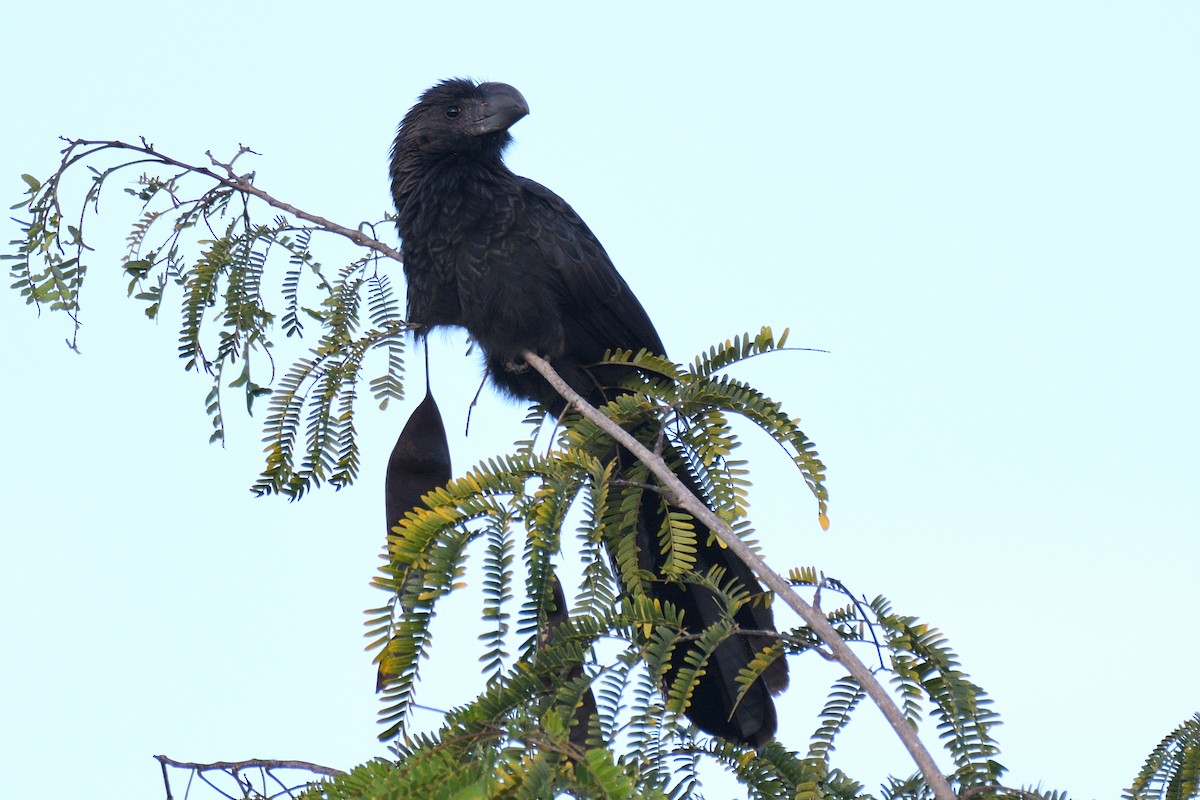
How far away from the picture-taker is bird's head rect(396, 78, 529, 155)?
452cm

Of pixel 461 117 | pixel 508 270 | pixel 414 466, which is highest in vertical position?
pixel 461 117

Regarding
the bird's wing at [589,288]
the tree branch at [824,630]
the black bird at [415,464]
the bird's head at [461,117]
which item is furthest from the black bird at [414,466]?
the bird's head at [461,117]

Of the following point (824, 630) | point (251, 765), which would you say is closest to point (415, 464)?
point (251, 765)

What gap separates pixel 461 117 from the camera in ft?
15.1

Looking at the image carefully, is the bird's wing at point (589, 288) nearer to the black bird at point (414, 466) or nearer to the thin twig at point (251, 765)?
the black bird at point (414, 466)

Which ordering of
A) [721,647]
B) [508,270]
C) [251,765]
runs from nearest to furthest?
1. [251,765]
2. [721,647]
3. [508,270]

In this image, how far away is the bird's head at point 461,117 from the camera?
4.52m

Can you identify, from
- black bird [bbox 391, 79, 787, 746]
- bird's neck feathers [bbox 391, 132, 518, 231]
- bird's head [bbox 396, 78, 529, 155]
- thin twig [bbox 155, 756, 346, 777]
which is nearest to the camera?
thin twig [bbox 155, 756, 346, 777]

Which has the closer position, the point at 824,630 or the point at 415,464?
the point at 824,630

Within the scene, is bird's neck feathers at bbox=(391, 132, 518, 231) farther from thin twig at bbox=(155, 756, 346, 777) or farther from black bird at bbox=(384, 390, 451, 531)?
thin twig at bbox=(155, 756, 346, 777)

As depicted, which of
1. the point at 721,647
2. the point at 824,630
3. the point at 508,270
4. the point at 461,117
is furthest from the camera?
the point at 461,117

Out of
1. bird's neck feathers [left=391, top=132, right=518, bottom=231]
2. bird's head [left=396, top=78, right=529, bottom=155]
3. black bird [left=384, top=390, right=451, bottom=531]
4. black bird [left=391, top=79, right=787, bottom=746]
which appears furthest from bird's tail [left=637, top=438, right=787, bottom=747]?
bird's head [left=396, top=78, right=529, bottom=155]

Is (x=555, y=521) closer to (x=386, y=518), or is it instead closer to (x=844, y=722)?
(x=844, y=722)

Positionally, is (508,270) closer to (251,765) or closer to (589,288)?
(589,288)
